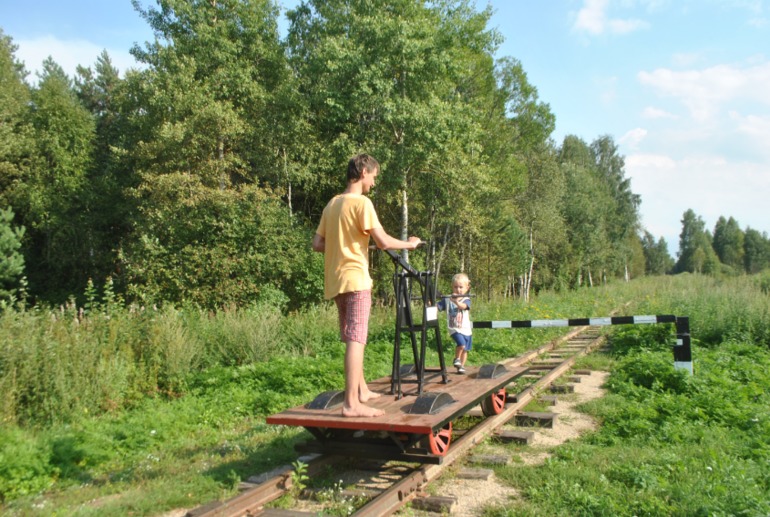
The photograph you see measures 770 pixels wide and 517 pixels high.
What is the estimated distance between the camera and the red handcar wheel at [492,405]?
6.20 meters

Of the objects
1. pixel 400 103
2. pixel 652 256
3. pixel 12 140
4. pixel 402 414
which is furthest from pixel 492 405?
pixel 652 256

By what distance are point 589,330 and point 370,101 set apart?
1278 cm

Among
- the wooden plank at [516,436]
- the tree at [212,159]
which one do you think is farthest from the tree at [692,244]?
the wooden plank at [516,436]

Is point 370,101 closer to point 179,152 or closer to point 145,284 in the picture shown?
point 179,152

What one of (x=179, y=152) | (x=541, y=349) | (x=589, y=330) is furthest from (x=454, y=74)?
(x=541, y=349)

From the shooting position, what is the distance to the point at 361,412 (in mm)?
4402

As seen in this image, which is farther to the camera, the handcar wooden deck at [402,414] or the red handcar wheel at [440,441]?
the red handcar wheel at [440,441]

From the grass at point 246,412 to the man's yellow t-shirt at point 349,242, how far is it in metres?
1.77

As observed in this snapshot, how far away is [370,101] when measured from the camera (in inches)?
904

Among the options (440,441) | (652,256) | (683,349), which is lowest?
(440,441)

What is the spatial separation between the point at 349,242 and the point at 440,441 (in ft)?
6.11

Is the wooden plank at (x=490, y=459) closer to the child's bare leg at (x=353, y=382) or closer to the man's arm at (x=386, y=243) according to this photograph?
the child's bare leg at (x=353, y=382)

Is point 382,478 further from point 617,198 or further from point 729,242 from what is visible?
point 729,242

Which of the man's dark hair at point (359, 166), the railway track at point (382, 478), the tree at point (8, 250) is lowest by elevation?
the railway track at point (382, 478)
